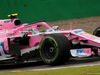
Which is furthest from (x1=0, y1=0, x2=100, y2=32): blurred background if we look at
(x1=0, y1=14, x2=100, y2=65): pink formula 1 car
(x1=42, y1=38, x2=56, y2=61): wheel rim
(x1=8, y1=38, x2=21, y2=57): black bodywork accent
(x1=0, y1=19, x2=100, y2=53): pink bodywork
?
(x1=42, y1=38, x2=56, y2=61): wheel rim

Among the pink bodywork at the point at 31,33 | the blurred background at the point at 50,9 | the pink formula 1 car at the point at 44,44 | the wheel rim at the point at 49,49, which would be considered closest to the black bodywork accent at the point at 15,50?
the pink formula 1 car at the point at 44,44

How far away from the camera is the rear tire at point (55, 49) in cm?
760

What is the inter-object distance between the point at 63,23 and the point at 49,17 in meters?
1.05

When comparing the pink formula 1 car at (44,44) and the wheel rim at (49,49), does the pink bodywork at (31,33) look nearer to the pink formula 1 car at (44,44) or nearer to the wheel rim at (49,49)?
the pink formula 1 car at (44,44)

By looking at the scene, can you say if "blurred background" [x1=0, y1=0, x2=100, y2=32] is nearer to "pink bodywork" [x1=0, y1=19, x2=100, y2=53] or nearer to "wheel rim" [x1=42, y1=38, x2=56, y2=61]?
"pink bodywork" [x1=0, y1=19, x2=100, y2=53]

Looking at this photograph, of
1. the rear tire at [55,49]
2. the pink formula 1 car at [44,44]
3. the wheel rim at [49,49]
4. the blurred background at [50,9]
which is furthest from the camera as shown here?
the blurred background at [50,9]

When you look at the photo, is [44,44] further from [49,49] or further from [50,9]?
[50,9]

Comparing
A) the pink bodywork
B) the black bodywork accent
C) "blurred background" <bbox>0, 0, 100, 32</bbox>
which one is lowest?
the black bodywork accent

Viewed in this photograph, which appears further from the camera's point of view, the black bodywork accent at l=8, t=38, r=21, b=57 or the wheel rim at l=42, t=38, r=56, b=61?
the black bodywork accent at l=8, t=38, r=21, b=57

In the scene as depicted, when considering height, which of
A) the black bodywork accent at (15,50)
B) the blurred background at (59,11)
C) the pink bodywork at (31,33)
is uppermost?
the blurred background at (59,11)

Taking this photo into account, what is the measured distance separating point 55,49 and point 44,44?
1.57 feet

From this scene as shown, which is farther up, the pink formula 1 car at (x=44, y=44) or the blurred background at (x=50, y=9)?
Result: the blurred background at (x=50, y=9)

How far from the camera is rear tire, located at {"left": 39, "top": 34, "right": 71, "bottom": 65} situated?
7598 millimetres

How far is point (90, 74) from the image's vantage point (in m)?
5.72
